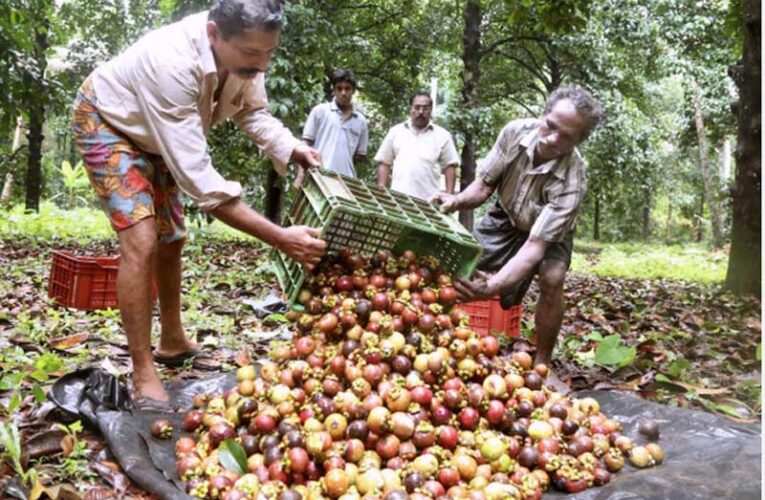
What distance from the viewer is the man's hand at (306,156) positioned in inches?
135

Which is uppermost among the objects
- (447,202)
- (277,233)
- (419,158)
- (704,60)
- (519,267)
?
(704,60)

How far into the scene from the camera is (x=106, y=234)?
10.8m

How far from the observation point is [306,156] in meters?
3.43

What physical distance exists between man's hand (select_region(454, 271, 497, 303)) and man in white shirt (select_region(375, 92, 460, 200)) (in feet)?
9.89

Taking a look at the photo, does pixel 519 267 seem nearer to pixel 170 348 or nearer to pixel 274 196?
pixel 170 348

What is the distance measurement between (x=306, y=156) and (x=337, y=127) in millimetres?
3074

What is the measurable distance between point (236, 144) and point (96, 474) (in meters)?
6.87

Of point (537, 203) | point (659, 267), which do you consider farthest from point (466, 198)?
point (659, 267)

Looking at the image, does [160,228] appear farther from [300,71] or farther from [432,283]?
[300,71]

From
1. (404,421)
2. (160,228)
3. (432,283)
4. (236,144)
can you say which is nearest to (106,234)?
(236,144)

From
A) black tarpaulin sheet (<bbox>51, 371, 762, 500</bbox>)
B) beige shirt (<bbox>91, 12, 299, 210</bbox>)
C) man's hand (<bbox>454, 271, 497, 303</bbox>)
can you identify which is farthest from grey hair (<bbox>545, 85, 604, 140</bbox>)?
beige shirt (<bbox>91, 12, 299, 210</bbox>)

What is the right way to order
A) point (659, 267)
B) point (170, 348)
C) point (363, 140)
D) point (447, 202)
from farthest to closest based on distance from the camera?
point (659, 267) → point (363, 140) → point (447, 202) → point (170, 348)

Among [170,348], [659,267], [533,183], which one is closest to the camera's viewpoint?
[170,348]

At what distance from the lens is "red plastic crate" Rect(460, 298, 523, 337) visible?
4.61m
